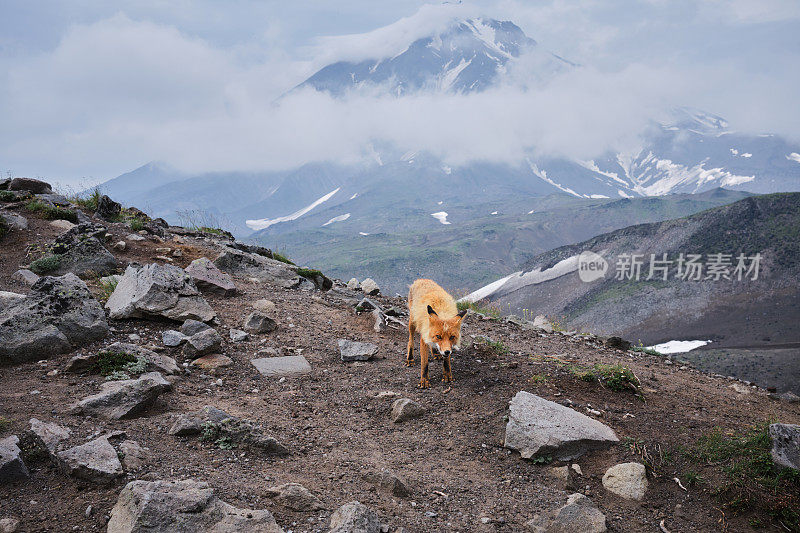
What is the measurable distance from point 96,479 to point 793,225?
64.7 meters

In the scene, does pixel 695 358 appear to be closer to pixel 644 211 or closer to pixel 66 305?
pixel 66 305

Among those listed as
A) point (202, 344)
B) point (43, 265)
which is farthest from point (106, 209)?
point (202, 344)

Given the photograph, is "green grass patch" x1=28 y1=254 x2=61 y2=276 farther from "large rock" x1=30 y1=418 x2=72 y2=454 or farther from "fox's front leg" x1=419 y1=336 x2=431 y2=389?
"fox's front leg" x1=419 y1=336 x2=431 y2=389

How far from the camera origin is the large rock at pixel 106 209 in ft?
54.0

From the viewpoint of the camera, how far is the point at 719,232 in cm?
5609

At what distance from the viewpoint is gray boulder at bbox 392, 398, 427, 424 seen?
281 inches

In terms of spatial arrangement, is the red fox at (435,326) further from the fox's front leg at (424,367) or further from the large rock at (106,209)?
the large rock at (106,209)

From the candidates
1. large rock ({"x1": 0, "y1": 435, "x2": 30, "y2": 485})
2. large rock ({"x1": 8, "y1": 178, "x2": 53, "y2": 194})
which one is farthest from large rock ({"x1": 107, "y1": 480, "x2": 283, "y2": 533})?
large rock ({"x1": 8, "y1": 178, "x2": 53, "y2": 194})

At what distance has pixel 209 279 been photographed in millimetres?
11758

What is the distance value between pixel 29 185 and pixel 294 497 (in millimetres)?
18826

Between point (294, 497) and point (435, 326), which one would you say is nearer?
point (294, 497)

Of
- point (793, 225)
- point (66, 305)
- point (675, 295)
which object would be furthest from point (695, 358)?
point (66, 305)

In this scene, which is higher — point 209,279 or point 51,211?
point 51,211

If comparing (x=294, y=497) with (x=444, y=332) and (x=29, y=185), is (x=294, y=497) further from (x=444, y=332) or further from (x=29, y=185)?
(x=29, y=185)
